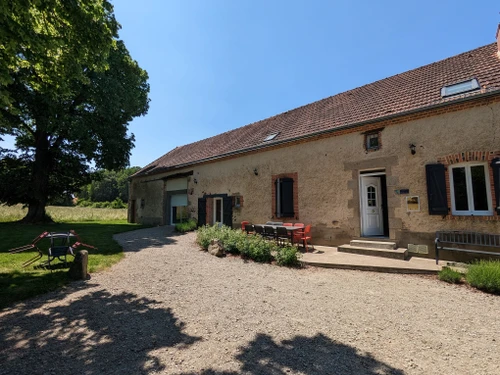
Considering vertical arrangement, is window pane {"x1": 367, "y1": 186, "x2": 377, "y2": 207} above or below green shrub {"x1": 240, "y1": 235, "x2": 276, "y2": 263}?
above

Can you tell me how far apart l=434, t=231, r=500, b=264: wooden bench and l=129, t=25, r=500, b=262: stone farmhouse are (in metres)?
0.19

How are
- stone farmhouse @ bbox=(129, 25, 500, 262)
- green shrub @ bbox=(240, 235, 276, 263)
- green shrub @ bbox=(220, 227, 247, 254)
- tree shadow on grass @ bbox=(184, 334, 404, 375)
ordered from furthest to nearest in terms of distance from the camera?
green shrub @ bbox=(220, 227, 247, 254) → green shrub @ bbox=(240, 235, 276, 263) → stone farmhouse @ bbox=(129, 25, 500, 262) → tree shadow on grass @ bbox=(184, 334, 404, 375)

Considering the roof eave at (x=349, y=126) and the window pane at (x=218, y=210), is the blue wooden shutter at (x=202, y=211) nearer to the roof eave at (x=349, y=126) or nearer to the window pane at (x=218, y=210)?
the window pane at (x=218, y=210)

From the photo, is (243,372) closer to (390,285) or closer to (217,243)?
(390,285)

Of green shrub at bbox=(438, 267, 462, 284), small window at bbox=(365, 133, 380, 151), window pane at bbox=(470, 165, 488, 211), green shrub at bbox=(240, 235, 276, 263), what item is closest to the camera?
green shrub at bbox=(438, 267, 462, 284)

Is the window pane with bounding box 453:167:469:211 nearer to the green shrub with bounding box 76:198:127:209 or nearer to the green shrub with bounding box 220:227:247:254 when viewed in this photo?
the green shrub with bounding box 220:227:247:254

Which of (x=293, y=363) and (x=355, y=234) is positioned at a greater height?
(x=355, y=234)

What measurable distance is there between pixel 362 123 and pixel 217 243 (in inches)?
242

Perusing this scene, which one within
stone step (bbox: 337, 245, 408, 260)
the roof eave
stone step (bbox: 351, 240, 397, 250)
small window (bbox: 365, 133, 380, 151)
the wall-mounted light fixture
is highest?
the roof eave

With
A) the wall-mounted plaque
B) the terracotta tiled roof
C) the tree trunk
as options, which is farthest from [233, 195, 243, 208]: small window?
the tree trunk

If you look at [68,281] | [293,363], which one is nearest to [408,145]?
[293,363]

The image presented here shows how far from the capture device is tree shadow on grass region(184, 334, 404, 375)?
8.10ft

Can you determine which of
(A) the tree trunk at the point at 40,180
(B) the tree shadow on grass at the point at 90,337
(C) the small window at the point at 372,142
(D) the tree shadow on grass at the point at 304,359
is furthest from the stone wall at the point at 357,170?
(A) the tree trunk at the point at 40,180

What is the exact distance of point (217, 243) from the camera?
810 cm
